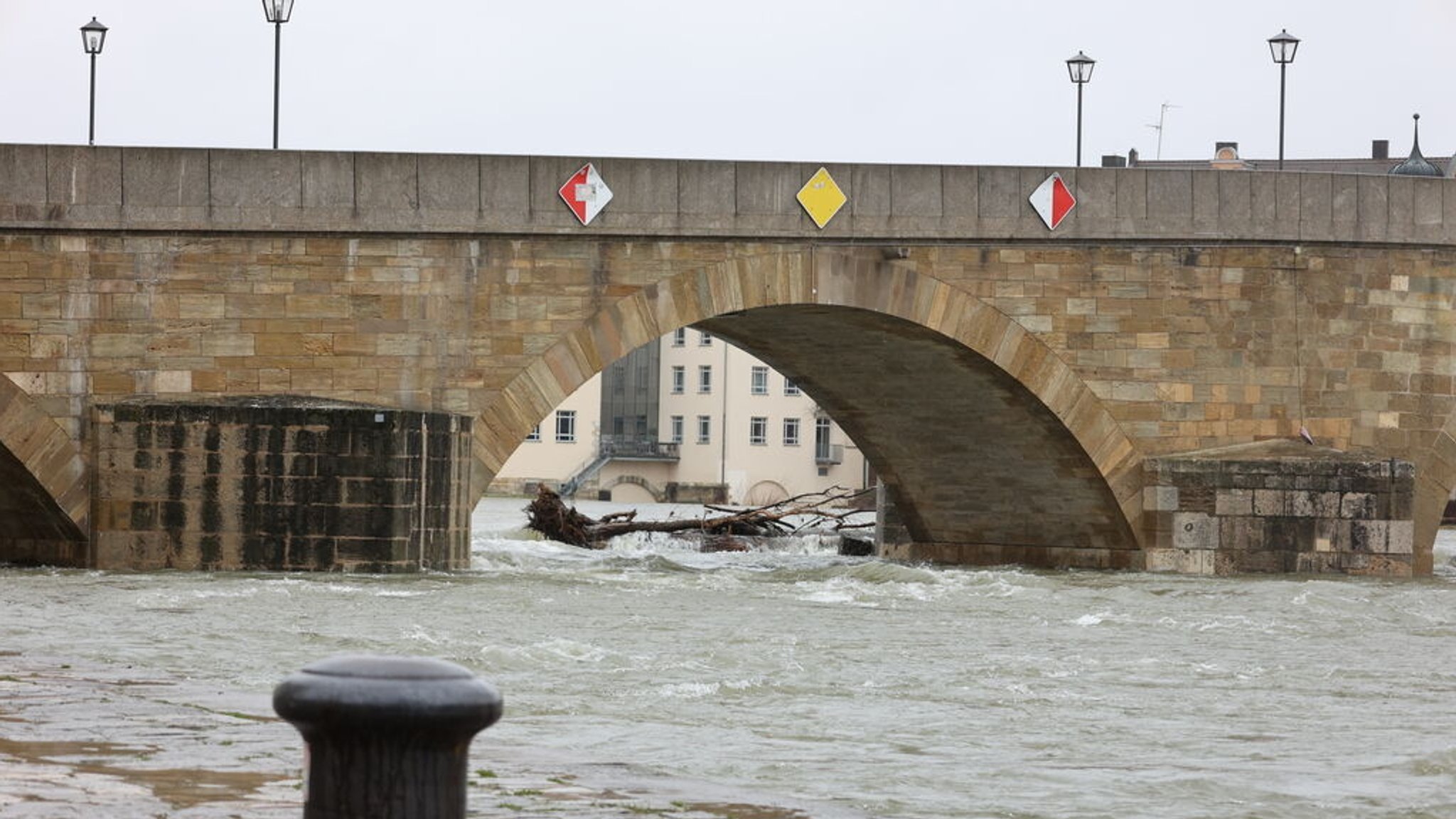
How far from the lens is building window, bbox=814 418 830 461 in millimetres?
72875

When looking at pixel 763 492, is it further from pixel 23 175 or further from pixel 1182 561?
pixel 23 175

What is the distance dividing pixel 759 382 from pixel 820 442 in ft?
9.21

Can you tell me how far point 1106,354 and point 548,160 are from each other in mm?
5486

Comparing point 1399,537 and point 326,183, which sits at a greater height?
point 326,183

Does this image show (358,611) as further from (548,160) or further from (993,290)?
(993,290)

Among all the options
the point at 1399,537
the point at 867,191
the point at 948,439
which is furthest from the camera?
the point at 948,439

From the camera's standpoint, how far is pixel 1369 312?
2166cm

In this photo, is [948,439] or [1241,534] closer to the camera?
[1241,534]

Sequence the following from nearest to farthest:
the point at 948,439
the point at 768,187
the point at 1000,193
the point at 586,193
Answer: the point at 586,193
the point at 768,187
the point at 1000,193
the point at 948,439

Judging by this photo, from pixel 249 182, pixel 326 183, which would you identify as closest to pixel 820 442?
pixel 326 183

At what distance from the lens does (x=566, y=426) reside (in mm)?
75625

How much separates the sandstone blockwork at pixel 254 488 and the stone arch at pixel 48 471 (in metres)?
0.23

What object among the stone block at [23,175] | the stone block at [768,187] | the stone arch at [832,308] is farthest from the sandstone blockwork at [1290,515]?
the stone block at [23,175]

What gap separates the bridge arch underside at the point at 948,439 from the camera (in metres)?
21.3
